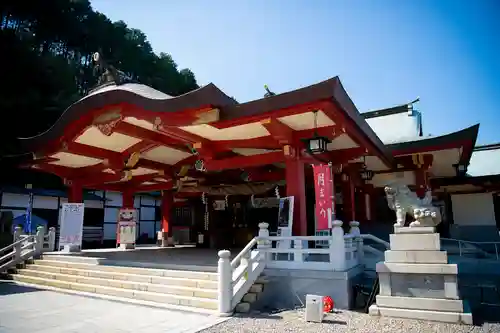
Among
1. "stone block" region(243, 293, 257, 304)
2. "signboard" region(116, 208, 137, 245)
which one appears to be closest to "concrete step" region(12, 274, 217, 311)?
"stone block" region(243, 293, 257, 304)

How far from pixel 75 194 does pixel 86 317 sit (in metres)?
9.50

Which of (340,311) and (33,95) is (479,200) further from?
(33,95)

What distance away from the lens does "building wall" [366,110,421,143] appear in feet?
59.8

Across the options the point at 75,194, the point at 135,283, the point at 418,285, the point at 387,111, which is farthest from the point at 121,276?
the point at 387,111

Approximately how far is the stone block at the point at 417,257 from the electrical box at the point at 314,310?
Answer: 166 cm

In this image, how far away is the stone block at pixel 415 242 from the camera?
21.4 ft

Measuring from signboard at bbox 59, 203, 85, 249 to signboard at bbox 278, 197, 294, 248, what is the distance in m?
9.50

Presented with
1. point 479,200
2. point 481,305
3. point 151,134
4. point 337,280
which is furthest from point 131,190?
point 479,200

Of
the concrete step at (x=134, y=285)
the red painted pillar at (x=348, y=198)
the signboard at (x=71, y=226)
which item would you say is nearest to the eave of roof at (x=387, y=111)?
the red painted pillar at (x=348, y=198)

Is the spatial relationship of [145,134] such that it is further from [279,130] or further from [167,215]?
[167,215]

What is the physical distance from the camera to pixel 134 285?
8.67 meters

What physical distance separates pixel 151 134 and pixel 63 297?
198 inches

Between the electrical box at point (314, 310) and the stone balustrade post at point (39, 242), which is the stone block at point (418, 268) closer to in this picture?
the electrical box at point (314, 310)

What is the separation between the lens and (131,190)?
17.2m
